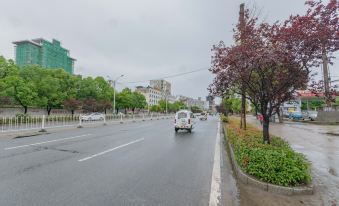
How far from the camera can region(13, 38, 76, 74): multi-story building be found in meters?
77.4

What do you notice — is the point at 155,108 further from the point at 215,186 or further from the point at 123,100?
the point at 215,186

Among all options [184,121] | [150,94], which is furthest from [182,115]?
[150,94]

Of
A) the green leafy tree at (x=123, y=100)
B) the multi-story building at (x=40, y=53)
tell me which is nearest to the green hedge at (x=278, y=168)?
the green leafy tree at (x=123, y=100)

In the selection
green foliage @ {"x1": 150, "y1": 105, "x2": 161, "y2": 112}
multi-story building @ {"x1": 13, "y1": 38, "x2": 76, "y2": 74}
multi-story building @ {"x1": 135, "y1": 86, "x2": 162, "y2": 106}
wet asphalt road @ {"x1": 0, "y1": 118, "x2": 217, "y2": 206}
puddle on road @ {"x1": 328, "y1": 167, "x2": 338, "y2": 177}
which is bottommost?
puddle on road @ {"x1": 328, "y1": 167, "x2": 338, "y2": 177}

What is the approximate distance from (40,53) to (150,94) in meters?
66.1

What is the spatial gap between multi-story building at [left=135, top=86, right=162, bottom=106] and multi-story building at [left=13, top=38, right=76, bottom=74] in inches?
2136

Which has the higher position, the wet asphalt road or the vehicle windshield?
the vehicle windshield

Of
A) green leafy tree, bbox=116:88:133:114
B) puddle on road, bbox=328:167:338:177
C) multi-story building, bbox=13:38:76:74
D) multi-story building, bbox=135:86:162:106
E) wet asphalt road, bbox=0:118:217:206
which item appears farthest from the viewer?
multi-story building, bbox=135:86:162:106

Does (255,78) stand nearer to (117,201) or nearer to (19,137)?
(117,201)

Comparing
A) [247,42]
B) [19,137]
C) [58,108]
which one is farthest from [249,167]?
[58,108]

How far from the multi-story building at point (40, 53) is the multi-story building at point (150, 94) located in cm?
5425

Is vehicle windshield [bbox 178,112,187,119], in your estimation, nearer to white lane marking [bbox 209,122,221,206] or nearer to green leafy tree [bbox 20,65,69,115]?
white lane marking [bbox 209,122,221,206]

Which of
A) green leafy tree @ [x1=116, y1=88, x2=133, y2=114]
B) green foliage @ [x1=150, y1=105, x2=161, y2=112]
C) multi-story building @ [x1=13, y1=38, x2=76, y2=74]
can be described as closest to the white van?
green leafy tree @ [x1=116, y1=88, x2=133, y2=114]

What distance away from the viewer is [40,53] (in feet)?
260
